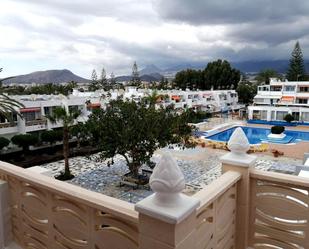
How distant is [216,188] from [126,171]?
43.1 feet

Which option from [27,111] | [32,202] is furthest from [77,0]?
[27,111]

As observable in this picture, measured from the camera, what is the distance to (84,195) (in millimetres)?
2035

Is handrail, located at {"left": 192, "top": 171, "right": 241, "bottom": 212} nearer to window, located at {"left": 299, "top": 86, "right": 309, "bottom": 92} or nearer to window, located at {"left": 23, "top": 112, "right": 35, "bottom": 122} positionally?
window, located at {"left": 23, "top": 112, "right": 35, "bottom": 122}

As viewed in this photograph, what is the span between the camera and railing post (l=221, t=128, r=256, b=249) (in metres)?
2.61

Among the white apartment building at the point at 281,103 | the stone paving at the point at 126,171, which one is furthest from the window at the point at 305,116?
the stone paving at the point at 126,171

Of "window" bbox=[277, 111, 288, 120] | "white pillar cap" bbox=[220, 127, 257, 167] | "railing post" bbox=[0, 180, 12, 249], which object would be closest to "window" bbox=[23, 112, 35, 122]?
"railing post" bbox=[0, 180, 12, 249]

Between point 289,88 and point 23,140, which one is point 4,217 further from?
point 289,88

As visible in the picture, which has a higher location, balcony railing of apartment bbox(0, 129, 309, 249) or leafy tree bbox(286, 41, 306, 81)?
leafy tree bbox(286, 41, 306, 81)

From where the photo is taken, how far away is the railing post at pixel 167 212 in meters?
1.44

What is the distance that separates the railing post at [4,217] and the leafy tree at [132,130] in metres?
8.83

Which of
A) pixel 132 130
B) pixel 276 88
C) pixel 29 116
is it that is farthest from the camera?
pixel 276 88

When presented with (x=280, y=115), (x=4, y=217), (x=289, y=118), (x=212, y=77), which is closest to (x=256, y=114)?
(x=280, y=115)

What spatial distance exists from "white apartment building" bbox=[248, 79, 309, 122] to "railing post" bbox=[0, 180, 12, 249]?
3173cm

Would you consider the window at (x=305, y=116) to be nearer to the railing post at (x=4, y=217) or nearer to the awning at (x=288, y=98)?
the awning at (x=288, y=98)
